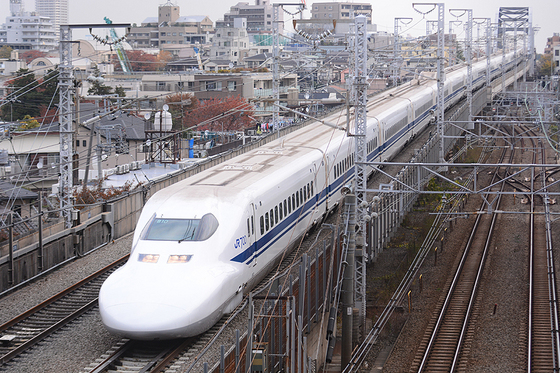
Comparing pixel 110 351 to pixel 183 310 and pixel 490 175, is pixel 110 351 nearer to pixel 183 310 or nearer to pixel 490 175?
pixel 183 310

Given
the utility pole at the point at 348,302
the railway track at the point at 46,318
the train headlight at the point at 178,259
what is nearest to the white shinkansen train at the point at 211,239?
the train headlight at the point at 178,259

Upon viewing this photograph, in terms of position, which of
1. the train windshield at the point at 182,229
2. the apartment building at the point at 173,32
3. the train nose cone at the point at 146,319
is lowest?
the train nose cone at the point at 146,319

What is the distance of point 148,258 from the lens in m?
13.8

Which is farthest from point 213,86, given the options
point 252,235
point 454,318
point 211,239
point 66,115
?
point 211,239

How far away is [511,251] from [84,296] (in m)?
18.0

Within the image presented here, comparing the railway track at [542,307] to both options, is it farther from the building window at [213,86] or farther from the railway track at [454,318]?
the building window at [213,86]

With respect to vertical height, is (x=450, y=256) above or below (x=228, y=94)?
below

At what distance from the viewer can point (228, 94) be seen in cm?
6981

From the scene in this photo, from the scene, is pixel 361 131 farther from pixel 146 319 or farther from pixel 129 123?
pixel 129 123

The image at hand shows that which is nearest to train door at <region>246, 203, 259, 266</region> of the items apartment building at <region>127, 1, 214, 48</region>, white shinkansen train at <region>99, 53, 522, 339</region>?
white shinkansen train at <region>99, 53, 522, 339</region>

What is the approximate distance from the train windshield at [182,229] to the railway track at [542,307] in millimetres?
8825

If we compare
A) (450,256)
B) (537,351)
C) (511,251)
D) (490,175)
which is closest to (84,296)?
(537,351)

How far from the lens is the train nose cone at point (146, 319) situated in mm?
12430

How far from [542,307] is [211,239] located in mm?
12488
